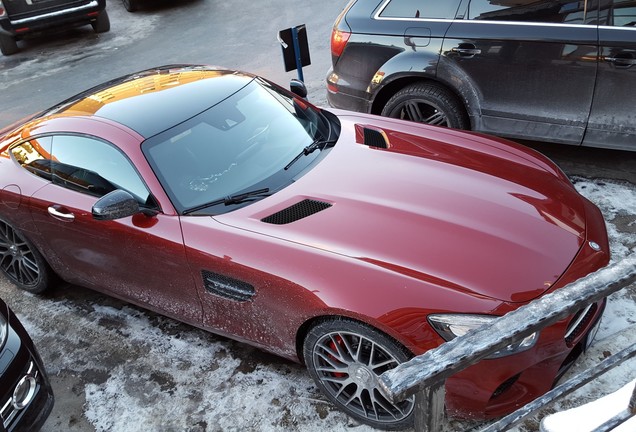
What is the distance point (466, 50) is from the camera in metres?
4.58

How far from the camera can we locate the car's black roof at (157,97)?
341 cm

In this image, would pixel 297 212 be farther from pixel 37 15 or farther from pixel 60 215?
pixel 37 15

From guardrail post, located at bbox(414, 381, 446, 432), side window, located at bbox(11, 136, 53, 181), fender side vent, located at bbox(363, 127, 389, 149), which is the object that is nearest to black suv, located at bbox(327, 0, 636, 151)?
fender side vent, located at bbox(363, 127, 389, 149)

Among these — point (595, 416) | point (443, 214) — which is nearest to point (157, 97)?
point (443, 214)

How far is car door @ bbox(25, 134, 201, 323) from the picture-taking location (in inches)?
124

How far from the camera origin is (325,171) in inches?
129

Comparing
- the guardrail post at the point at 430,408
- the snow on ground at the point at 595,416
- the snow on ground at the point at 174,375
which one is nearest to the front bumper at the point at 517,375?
the snow on ground at the point at 174,375

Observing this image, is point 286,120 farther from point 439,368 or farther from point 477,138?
point 439,368

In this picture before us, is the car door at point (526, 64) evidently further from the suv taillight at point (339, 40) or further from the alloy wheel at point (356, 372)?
the alloy wheel at point (356, 372)

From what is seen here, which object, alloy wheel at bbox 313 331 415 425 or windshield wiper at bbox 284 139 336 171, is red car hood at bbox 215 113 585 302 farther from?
alloy wheel at bbox 313 331 415 425

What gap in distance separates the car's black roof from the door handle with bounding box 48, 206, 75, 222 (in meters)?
0.65

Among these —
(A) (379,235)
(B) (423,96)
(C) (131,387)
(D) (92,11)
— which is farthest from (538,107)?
(D) (92,11)

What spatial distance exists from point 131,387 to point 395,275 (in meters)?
1.77

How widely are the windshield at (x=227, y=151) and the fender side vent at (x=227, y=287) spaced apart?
0.36 m
